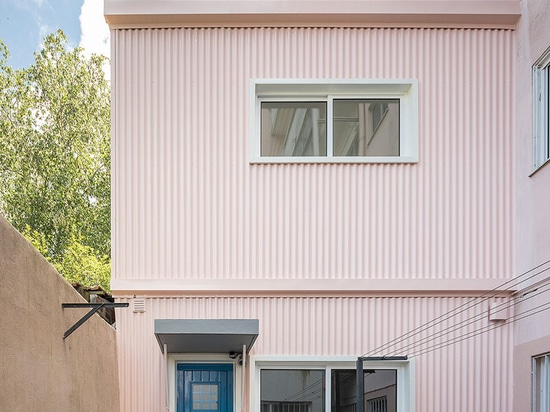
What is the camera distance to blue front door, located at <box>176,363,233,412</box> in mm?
7953

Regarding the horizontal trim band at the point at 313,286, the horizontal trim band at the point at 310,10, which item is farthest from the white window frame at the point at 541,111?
the horizontal trim band at the point at 313,286

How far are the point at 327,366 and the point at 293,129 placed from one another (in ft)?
8.72

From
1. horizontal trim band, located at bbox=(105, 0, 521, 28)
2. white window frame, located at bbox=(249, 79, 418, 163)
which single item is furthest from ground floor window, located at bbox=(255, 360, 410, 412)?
horizontal trim band, located at bbox=(105, 0, 521, 28)

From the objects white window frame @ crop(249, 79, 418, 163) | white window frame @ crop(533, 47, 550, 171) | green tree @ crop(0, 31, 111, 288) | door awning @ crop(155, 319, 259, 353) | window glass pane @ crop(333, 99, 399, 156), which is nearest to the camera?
door awning @ crop(155, 319, 259, 353)

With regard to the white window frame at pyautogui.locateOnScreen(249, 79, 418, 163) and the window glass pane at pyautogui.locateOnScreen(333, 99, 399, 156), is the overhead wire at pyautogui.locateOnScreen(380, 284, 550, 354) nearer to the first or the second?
the white window frame at pyautogui.locateOnScreen(249, 79, 418, 163)

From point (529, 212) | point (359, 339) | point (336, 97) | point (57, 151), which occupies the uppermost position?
point (57, 151)

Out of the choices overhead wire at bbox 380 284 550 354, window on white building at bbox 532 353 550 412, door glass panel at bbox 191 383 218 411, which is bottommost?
door glass panel at bbox 191 383 218 411

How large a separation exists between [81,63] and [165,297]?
1709cm

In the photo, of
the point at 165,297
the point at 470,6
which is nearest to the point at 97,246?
the point at 165,297

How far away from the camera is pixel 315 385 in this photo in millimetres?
7848

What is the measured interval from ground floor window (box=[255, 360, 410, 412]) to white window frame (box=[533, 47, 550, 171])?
2645 millimetres

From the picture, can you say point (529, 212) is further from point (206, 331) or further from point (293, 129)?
point (206, 331)

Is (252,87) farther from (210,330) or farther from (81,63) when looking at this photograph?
(81,63)

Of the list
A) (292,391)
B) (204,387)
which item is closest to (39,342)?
(204,387)
